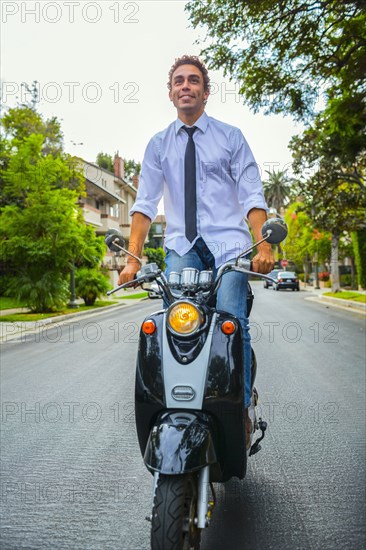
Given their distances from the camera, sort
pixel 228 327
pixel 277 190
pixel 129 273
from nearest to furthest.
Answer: pixel 228 327 → pixel 129 273 → pixel 277 190

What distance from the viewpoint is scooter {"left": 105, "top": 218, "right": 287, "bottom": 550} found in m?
2.32

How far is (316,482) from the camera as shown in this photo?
3.62 meters

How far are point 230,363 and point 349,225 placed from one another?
74.2 ft

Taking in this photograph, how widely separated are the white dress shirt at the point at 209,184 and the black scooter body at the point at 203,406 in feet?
1.78

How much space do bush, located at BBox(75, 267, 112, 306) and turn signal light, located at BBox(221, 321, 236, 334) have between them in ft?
71.5

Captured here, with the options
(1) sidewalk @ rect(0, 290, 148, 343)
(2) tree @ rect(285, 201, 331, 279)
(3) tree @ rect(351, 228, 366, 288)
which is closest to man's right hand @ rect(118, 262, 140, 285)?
(1) sidewalk @ rect(0, 290, 148, 343)

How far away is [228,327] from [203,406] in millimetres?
350

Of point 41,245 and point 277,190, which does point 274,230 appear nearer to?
point 41,245

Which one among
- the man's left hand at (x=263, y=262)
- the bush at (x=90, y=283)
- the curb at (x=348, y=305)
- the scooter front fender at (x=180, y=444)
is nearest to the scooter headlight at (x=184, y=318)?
the scooter front fender at (x=180, y=444)

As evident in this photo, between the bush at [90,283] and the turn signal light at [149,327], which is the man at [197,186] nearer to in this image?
the turn signal light at [149,327]

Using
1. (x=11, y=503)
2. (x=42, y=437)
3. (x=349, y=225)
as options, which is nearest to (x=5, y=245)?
(x=349, y=225)

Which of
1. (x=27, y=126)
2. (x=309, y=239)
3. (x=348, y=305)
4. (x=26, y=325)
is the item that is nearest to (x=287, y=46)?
(x=26, y=325)

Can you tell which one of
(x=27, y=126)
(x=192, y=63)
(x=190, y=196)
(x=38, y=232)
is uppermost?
(x=27, y=126)

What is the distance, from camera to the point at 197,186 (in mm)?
3129
